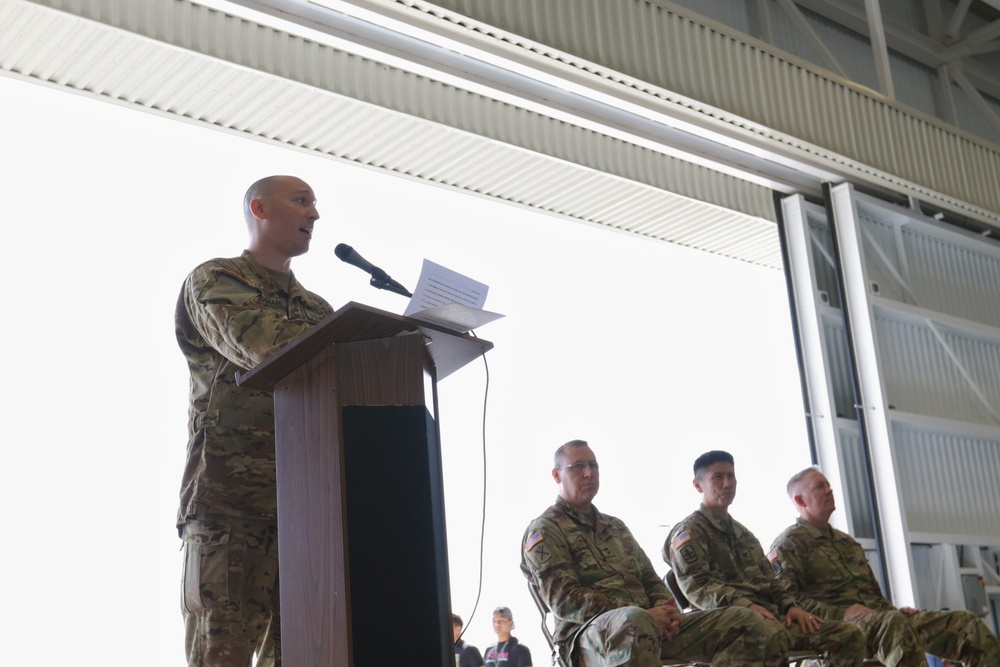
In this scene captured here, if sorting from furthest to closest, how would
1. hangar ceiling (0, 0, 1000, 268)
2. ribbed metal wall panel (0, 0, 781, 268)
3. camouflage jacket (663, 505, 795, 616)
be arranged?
hangar ceiling (0, 0, 1000, 268)
ribbed metal wall panel (0, 0, 781, 268)
camouflage jacket (663, 505, 795, 616)

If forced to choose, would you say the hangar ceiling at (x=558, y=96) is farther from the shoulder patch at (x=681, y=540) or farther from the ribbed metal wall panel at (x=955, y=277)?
the shoulder patch at (x=681, y=540)

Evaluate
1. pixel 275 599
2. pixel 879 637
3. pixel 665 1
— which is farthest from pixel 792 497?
pixel 275 599

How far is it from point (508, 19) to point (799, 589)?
3152 mm

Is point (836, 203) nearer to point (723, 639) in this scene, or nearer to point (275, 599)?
point (723, 639)

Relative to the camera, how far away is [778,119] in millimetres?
6672

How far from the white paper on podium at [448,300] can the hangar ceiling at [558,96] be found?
3102 millimetres

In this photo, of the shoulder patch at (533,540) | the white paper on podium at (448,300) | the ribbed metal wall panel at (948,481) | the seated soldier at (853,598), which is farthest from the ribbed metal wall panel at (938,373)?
the white paper on podium at (448,300)

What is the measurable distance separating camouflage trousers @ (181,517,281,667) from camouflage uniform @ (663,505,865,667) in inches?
98.8

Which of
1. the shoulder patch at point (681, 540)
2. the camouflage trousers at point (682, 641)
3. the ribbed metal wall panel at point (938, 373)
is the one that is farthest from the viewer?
the ribbed metal wall panel at point (938, 373)

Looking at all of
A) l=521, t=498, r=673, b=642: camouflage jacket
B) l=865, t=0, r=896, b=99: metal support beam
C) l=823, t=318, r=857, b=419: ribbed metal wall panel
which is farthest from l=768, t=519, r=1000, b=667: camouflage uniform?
l=865, t=0, r=896, b=99: metal support beam

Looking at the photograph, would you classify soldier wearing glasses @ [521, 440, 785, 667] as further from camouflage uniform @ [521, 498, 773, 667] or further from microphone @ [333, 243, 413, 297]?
microphone @ [333, 243, 413, 297]

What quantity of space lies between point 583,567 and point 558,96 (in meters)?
3.08

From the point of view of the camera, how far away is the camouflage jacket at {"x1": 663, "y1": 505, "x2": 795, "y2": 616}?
4.48 metres

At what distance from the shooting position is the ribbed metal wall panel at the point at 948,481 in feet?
23.9
